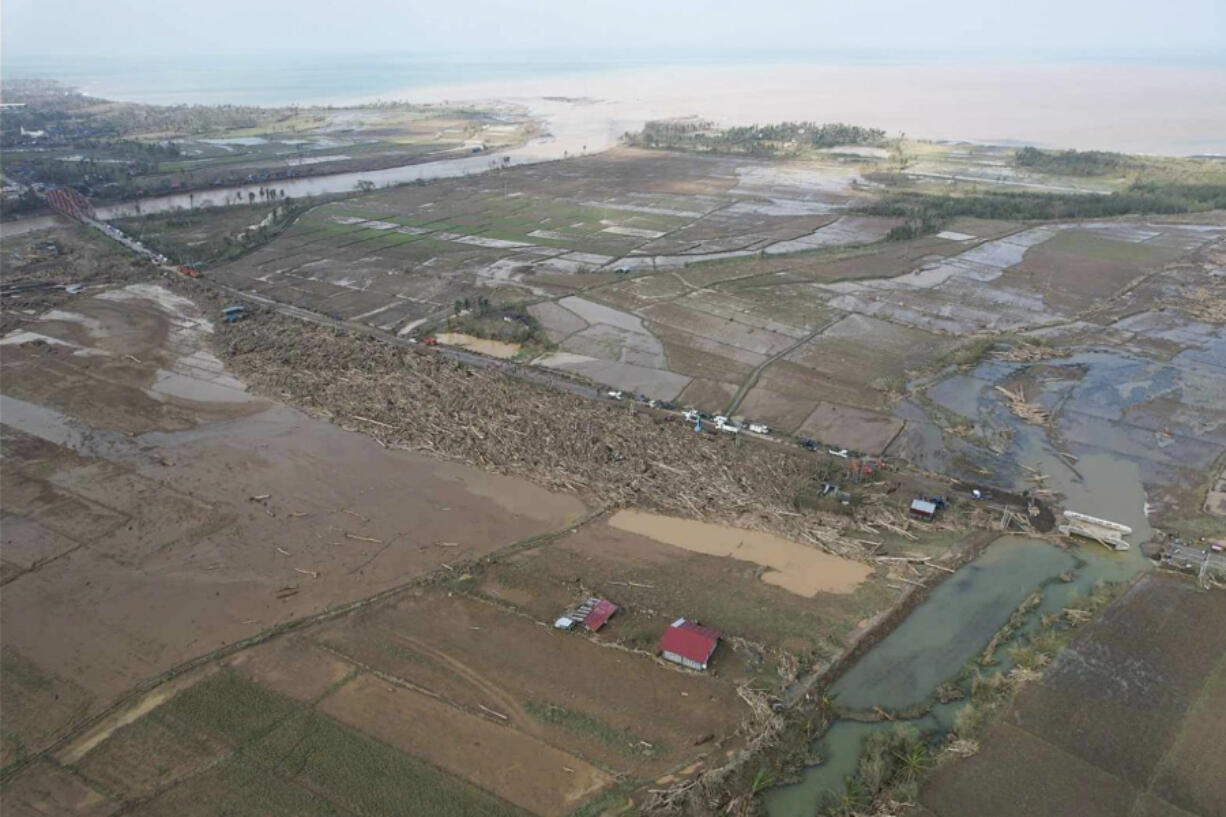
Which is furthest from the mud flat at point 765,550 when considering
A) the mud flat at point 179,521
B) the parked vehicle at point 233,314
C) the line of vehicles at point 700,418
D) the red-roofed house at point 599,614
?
the parked vehicle at point 233,314

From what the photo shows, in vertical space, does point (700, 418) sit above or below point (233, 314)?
below

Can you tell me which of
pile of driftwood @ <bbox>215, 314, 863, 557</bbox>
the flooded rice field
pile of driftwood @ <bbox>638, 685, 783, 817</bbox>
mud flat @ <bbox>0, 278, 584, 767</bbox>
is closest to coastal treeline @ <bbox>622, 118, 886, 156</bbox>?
pile of driftwood @ <bbox>215, 314, 863, 557</bbox>

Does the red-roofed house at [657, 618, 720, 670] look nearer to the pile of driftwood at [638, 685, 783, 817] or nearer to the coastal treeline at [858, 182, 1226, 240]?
the pile of driftwood at [638, 685, 783, 817]

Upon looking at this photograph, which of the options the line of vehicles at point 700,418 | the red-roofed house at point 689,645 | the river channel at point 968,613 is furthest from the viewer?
the line of vehicles at point 700,418

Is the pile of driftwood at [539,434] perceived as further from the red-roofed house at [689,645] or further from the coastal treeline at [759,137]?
the coastal treeline at [759,137]

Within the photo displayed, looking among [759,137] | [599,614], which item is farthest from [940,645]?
[759,137]

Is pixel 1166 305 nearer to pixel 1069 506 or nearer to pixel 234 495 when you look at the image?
pixel 1069 506

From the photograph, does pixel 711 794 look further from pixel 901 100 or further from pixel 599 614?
pixel 901 100
